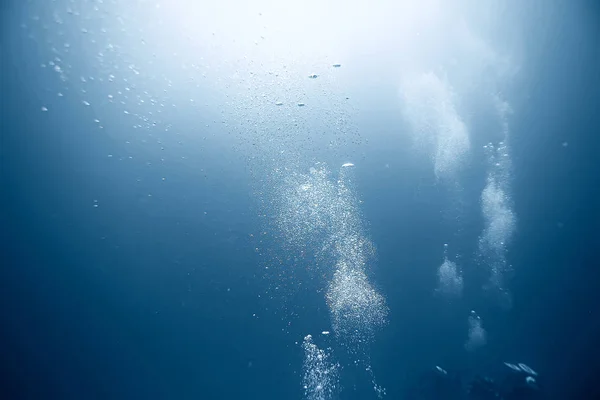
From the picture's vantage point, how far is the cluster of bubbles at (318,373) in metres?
11.7

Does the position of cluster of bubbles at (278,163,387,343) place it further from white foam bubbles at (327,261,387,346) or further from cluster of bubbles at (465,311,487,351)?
cluster of bubbles at (465,311,487,351)

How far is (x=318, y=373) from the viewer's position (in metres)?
12.6

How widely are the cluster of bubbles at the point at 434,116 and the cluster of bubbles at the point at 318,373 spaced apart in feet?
28.9

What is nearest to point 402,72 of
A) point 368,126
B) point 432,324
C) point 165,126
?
point 368,126

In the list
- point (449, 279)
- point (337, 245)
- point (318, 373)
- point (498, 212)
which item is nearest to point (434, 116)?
point (498, 212)

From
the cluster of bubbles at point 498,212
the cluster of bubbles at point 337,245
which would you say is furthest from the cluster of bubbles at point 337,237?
the cluster of bubbles at point 498,212

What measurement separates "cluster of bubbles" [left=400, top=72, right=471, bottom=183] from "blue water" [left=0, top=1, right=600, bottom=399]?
38 centimetres

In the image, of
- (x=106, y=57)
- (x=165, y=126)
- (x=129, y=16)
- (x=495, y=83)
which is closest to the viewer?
(x=129, y=16)

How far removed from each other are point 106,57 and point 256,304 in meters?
9.92

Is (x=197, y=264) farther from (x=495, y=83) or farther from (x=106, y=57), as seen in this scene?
(x=495, y=83)

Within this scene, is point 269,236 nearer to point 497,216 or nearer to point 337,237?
point 337,237

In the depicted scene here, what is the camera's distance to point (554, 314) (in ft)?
38.3

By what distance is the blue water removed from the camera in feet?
36.0

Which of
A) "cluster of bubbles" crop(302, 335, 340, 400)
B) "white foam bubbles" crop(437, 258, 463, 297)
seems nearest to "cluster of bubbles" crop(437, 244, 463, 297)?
"white foam bubbles" crop(437, 258, 463, 297)
